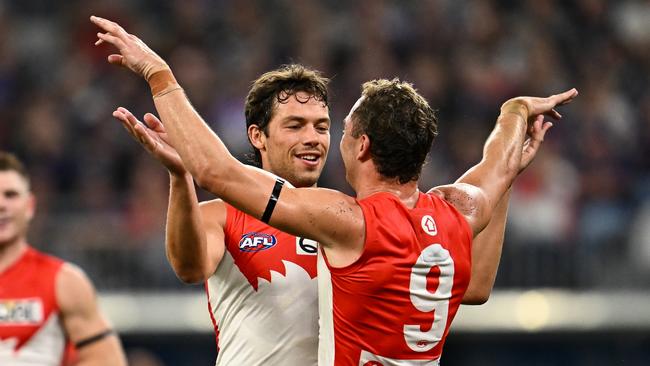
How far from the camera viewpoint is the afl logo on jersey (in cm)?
496

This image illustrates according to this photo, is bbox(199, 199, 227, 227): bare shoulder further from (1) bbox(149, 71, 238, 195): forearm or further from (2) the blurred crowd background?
(2) the blurred crowd background

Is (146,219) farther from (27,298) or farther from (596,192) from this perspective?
(27,298)

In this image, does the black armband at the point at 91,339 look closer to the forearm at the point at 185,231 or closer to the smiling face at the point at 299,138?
the forearm at the point at 185,231

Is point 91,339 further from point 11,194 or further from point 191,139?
point 191,139

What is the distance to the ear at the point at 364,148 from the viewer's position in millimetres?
4422

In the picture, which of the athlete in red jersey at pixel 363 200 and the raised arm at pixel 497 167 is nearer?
the athlete in red jersey at pixel 363 200

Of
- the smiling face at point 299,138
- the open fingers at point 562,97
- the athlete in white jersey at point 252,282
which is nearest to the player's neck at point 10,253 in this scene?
the athlete in white jersey at point 252,282

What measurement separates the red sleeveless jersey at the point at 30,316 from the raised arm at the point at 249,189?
154cm

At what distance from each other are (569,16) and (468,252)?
968cm

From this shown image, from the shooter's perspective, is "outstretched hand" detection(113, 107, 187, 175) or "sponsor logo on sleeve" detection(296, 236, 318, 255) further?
"sponsor logo on sleeve" detection(296, 236, 318, 255)

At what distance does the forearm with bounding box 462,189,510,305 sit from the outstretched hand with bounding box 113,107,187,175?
59.7 inches

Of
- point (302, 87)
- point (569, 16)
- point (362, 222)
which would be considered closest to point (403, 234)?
point (362, 222)

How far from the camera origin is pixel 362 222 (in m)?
4.26

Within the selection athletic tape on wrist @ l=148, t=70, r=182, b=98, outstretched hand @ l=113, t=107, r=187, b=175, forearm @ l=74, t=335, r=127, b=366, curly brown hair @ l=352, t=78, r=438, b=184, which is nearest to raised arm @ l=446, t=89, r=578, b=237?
curly brown hair @ l=352, t=78, r=438, b=184
